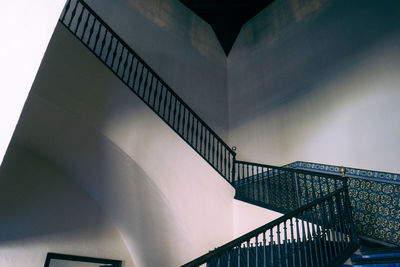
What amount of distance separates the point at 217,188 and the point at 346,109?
314 centimetres

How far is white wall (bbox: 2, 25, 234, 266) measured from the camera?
13.9 feet

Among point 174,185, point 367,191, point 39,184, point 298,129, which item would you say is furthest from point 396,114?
point 39,184

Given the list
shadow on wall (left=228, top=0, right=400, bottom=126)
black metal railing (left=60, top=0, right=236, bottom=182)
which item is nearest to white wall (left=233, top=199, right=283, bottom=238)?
black metal railing (left=60, top=0, right=236, bottom=182)

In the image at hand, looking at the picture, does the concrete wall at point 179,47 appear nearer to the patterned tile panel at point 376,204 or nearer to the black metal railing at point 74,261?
the patterned tile panel at point 376,204

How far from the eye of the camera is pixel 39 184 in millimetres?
5266

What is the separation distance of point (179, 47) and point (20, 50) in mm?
7830

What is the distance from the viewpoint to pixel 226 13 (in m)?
10.1

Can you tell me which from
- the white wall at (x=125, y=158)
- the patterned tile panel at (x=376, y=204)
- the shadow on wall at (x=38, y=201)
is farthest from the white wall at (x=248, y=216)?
the shadow on wall at (x=38, y=201)

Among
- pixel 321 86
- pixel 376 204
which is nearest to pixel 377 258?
pixel 376 204

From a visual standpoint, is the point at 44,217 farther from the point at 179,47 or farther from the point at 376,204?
the point at 179,47

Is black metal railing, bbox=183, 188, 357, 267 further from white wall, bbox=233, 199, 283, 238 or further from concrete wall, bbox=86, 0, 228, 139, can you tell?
concrete wall, bbox=86, 0, 228, 139

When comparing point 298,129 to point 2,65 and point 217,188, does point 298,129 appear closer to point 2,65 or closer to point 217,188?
point 217,188

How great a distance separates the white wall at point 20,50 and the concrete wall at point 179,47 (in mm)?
6249

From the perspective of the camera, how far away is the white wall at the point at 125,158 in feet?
13.9
